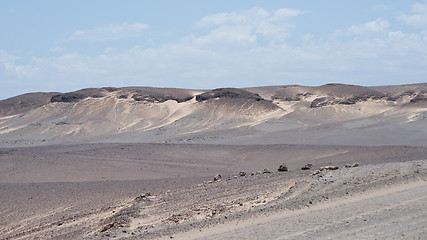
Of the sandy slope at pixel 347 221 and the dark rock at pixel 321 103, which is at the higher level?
the dark rock at pixel 321 103

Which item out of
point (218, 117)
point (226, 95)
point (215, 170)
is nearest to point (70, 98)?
point (226, 95)

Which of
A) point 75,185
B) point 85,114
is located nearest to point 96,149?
point 75,185

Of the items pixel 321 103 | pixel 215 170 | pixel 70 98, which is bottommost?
pixel 215 170

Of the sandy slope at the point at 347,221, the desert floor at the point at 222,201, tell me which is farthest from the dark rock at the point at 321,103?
the sandy slope at the point at 347,221

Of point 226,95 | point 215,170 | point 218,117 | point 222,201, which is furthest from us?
point 226,95

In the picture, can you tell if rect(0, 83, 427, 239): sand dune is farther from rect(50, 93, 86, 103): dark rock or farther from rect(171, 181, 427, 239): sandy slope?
rect(50, 93, 86, 103): dark rock

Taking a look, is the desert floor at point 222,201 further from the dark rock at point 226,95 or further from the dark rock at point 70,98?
the dark rock at point 70,98

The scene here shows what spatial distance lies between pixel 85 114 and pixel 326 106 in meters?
25.2

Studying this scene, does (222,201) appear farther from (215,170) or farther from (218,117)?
(218,117)

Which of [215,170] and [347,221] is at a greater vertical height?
[347,221]

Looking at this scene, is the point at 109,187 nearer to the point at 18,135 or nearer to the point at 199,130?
the point at 199,130

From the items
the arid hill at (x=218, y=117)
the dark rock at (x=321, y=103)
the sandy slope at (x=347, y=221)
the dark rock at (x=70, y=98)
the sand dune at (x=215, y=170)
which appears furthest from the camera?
the dark rock at (x=70, y=98)

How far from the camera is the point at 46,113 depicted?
63094mm

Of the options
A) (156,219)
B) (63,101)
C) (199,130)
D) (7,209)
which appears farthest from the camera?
(63,101)
